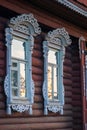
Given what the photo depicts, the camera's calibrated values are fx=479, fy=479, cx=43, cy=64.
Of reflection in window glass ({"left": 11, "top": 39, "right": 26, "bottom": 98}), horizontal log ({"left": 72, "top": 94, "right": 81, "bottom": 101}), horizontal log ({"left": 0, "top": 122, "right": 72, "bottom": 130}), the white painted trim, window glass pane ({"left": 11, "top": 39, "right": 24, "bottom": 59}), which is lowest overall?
horizontal log ({"left": 0, "top": 122, "right": 72, "bottom": 130})

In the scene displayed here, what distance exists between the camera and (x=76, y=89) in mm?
13961

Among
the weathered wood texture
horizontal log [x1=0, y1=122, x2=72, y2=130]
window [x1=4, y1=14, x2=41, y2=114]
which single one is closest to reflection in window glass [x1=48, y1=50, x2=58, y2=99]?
horizontal log [x1=0, y1=122, x2=72, y2=130]

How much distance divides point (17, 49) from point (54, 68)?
2.08 metres

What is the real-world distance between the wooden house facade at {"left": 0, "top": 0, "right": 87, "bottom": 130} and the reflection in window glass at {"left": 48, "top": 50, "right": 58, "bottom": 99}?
75 millimetres

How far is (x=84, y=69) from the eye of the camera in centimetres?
1423

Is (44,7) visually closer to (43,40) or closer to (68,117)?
(43,40)

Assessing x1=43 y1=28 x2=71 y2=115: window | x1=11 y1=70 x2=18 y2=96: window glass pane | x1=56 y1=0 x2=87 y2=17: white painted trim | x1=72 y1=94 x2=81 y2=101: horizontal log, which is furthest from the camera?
x1=72 y1=94 x2=81 y2=101: horizontal log

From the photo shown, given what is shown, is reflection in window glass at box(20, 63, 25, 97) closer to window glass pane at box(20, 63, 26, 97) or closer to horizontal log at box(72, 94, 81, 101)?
window glass pane at box(20, 63, 26, 97)

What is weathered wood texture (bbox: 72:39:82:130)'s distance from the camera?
45.1 feet

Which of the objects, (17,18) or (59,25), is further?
(59,25)

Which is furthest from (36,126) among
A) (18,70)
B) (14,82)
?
(18,70)

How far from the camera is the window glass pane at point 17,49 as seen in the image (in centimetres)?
1073

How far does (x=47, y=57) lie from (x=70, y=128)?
7.86ft

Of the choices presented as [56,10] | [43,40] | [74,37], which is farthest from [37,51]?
[74,37]
